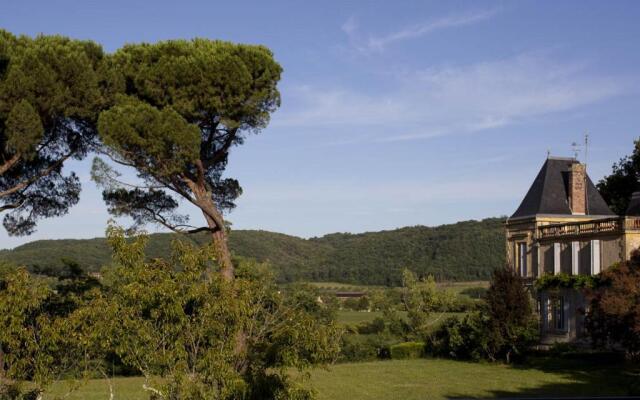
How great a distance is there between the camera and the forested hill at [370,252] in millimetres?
97625

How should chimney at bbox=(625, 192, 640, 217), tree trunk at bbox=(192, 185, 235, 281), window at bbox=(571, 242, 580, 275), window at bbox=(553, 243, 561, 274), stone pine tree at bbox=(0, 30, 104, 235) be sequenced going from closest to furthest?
stone pine tree at bbox=(0, 30, 104, 235), tree trunk at bbox=(192, 185, 235, 281), window at bbox=(571, 242, 580, 275), chimney at bbox=(625, 192, 640, 217), window at bbox=(553, 243, 561, 274)

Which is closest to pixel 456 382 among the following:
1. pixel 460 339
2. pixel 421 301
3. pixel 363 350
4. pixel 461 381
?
pixel 461 381

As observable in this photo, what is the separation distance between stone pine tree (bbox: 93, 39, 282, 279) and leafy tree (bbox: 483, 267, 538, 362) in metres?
12.8

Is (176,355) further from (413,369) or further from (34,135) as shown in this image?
(413,369)

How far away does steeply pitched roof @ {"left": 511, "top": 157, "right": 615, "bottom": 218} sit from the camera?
39469mm

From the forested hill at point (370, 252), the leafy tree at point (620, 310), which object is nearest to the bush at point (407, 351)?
the leafy tree at point (620, 310)

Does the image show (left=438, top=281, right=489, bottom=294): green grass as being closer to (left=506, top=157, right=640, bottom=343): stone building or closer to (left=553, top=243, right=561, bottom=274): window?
(left=506, top=157, right=640, bottom=343): stone building

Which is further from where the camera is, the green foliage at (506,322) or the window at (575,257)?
the window at (575,257)

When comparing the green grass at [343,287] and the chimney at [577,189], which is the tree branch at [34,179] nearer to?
the chimney at [577,189]

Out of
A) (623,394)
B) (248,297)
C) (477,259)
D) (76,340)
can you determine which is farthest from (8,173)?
(477,259)

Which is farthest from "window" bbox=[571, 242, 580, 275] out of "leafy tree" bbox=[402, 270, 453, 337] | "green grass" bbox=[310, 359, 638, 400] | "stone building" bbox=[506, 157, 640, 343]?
"leafy tree" bbox=[402, 270, 453, 337]

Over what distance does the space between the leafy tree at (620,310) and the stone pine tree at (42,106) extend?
56.2 feet

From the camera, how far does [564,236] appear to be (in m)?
36.6

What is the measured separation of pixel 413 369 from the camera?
3247cm
